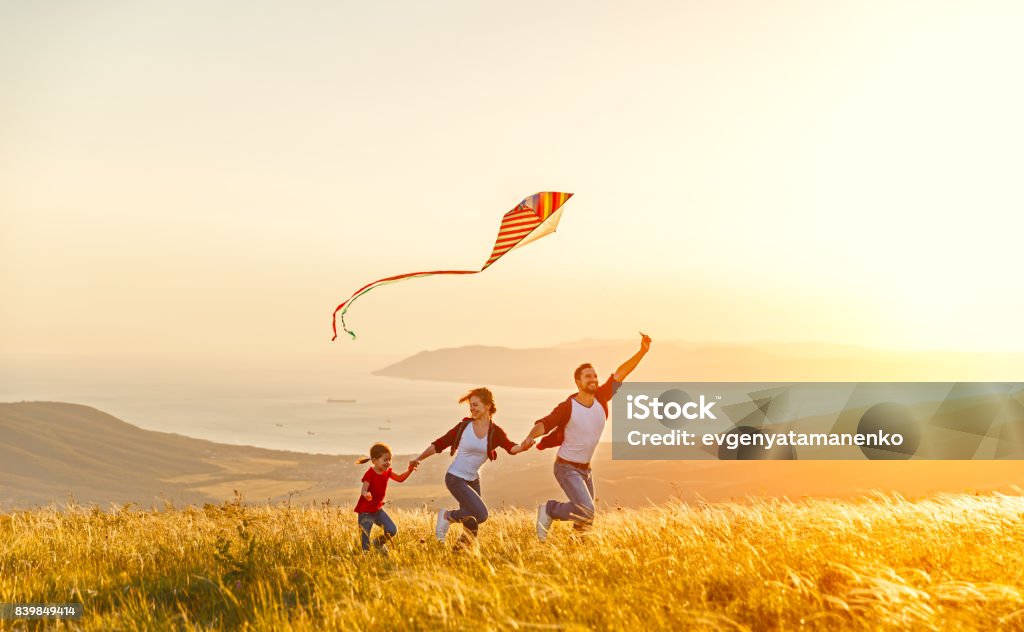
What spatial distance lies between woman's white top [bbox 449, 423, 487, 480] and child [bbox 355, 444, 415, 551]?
548mm

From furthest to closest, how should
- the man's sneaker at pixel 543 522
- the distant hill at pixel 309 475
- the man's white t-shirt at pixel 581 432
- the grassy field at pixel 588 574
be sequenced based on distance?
the distant hill at pixel 309 475, the man's white t-shirt at pixel 581 432, the man's sneaker at pixel 543 522, the grassy field at pixel 588 574

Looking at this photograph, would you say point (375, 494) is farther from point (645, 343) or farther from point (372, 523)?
point (645, 343)

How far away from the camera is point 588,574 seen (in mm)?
6441

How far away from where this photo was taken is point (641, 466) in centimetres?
6091

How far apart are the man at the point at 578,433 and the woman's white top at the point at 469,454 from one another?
2.08 ft

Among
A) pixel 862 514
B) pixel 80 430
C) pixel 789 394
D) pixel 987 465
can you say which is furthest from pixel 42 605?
pixel 80 430

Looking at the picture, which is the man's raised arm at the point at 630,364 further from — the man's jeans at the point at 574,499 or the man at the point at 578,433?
the man's jeans at the point at 574,499

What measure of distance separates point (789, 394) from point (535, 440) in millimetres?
20150

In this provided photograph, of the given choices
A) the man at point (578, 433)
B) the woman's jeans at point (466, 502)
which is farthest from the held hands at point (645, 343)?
the woman's jeans at point (466, 502)

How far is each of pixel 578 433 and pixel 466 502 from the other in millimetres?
1420

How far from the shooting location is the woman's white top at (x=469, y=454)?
29.7 ft

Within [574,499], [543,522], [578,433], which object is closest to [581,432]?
[578,433]

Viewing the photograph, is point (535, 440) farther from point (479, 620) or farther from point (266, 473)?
point (266, 473)

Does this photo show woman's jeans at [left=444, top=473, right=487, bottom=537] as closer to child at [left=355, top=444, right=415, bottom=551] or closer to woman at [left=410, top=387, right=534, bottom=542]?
woman at [left=410, top=387, right=534, bottom=542]
